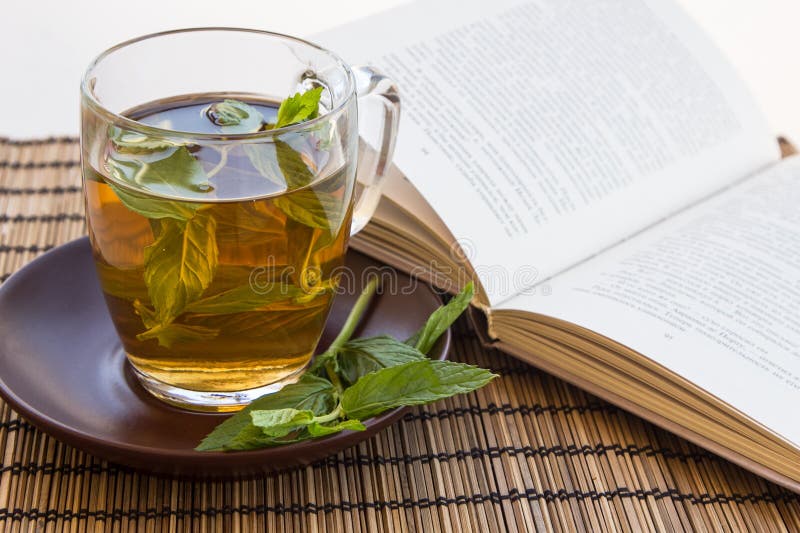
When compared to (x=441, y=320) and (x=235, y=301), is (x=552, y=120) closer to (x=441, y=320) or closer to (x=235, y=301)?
(x=441, y=320)

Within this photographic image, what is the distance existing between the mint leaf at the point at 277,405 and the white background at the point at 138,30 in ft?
4.53

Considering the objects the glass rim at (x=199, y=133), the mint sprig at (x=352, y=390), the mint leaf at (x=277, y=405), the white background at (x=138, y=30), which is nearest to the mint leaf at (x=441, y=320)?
the mint sprig at (x=352, y=390)

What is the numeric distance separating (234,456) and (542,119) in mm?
630

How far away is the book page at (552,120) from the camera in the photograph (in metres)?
1.06

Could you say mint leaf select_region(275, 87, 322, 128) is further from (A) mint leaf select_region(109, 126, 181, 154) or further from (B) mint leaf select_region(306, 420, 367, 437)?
(B) mint leaf select_region(306, 420, 367, 437)

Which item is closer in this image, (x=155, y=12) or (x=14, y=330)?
(x=14, y=330)

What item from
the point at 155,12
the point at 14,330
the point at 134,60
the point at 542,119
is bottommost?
the point at 155,12

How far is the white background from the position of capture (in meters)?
2.13

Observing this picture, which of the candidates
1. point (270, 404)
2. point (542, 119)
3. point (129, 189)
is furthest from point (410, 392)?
point (542, 119)

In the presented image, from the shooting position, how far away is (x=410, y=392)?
781 millimetres

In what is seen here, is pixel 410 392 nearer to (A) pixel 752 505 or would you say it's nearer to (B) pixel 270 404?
(B) pixel 270 404

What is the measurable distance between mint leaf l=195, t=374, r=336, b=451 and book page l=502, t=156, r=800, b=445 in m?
0.24

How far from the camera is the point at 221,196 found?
74 cm

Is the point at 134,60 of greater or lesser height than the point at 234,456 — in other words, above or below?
above
